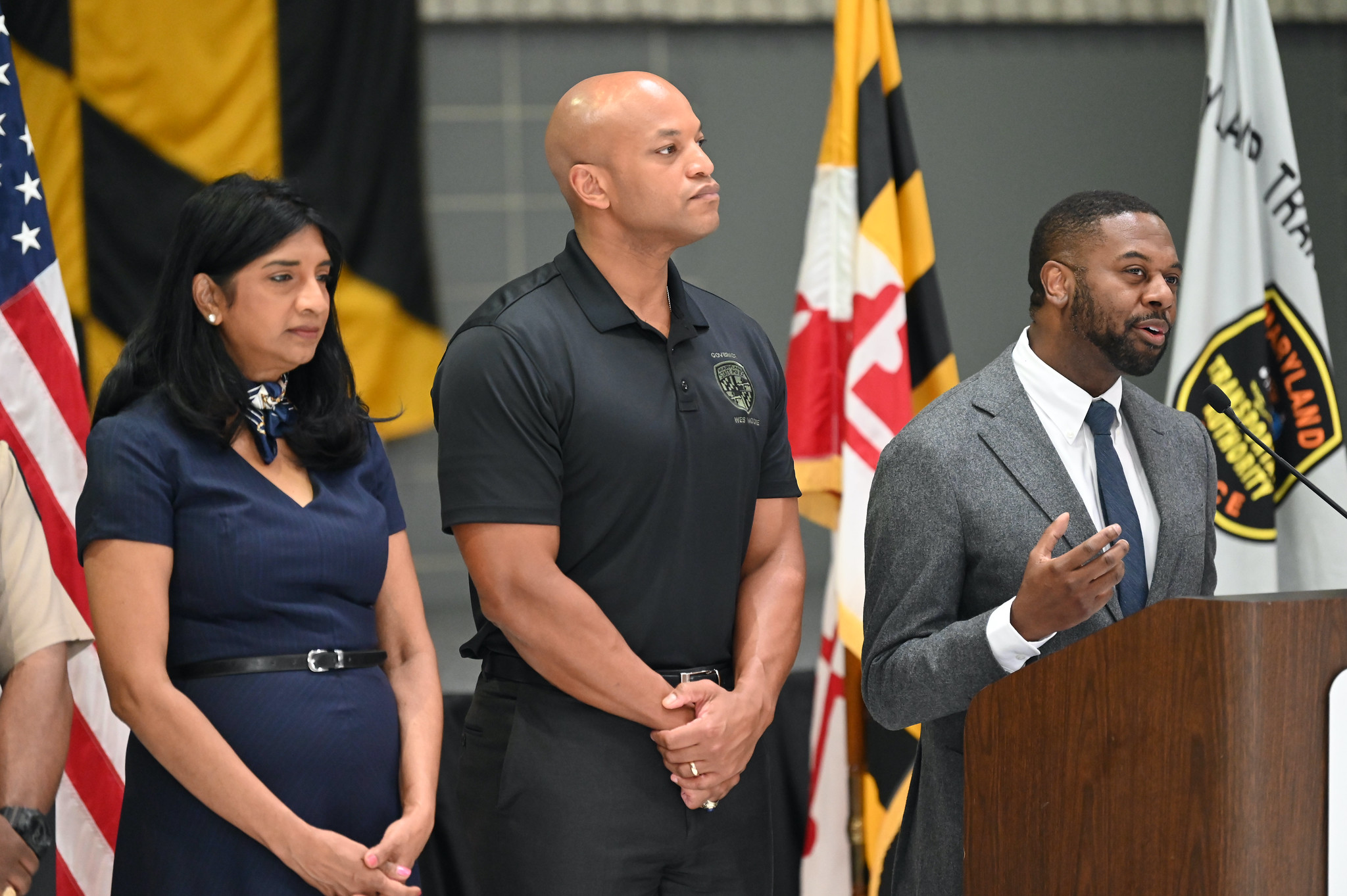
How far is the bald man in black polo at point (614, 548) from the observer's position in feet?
5.20

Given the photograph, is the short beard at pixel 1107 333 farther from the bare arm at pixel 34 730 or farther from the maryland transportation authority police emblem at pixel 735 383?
the bare arm at pixel 34 730

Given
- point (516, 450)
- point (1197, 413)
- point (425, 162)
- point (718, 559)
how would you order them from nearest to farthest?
point (516, 450) → point (718, 559) → point (1197, 413) → point (425, 162)

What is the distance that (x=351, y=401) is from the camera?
1715 mm

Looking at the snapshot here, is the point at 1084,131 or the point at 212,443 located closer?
the point at 212,443

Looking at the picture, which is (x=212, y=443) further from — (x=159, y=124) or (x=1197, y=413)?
(x=159, y=124)

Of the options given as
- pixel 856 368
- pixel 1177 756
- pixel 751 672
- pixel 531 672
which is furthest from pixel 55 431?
pixel 1177 756

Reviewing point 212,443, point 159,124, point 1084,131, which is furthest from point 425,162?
point 212,443

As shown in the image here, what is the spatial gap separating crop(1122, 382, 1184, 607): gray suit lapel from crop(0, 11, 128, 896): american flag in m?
1.79

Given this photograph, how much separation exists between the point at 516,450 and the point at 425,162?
9.50 ft

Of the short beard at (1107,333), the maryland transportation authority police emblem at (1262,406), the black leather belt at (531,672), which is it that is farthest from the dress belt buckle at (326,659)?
the maryland transportation authority police emblem at (1262,406)

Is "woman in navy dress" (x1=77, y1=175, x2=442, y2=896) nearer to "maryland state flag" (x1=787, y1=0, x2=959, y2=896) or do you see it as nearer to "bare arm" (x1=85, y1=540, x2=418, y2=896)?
"bare arm" (x1=85, y1=540, x2=418, y2=896)

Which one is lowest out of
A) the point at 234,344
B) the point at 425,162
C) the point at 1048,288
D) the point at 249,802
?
the point at 249,802

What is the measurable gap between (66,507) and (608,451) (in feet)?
3.96

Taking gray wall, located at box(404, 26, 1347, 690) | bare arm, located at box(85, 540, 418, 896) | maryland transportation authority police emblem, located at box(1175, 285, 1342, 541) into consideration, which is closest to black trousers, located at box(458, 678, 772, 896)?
bare arm, located at box(85, 540, 418, 896)
